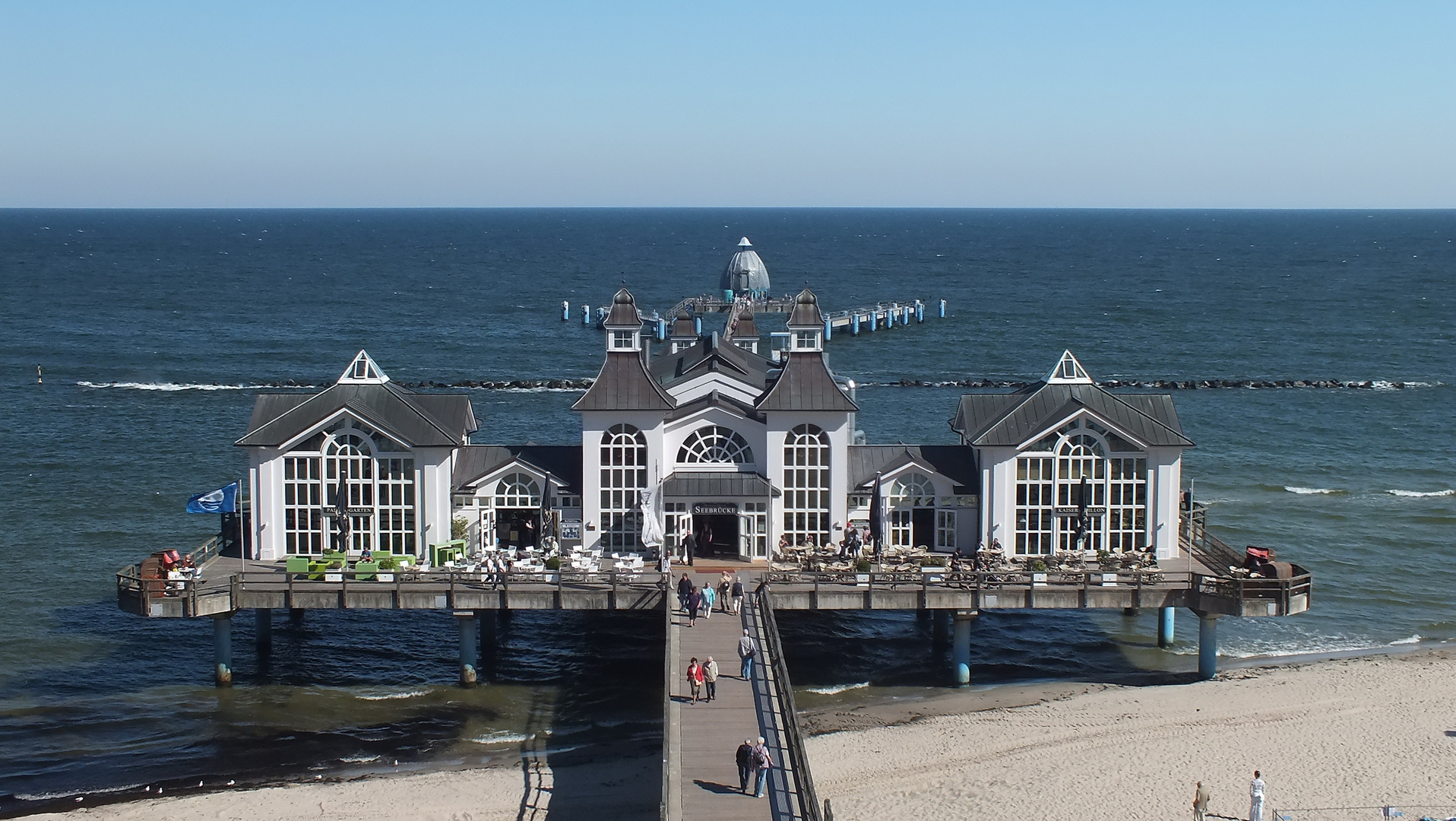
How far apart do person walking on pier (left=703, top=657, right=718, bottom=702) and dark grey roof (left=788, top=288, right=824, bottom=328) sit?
1334 cm

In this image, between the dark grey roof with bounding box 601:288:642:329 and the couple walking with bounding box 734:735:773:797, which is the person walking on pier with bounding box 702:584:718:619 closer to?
the dark grey roof with bounding box 601:288:642:329

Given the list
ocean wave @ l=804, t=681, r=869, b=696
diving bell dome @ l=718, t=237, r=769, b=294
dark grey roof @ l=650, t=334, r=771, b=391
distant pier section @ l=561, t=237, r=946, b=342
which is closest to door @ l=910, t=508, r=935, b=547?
ocean wave @ l=804, t=681, r=869, b=696

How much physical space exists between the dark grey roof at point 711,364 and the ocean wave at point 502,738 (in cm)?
1212

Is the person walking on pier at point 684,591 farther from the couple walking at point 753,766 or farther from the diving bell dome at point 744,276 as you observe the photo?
the diving bell dome at point 744,276

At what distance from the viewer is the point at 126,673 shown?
4316 centimetres

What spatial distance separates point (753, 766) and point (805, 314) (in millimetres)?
18354

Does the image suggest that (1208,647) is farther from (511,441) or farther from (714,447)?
(511,441)

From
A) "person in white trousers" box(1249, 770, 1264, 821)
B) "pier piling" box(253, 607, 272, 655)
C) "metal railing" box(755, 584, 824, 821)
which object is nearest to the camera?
"metal railing" box(755, 584, 824, 821)

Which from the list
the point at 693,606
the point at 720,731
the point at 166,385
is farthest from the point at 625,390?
the point at 166,385

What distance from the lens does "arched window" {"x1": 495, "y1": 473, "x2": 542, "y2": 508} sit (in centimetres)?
4406

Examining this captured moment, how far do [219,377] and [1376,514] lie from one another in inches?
2575

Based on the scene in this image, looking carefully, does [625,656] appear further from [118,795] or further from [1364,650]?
[1364,650]

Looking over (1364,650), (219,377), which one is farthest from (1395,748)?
(219,377)

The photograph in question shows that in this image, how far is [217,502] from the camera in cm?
4338
